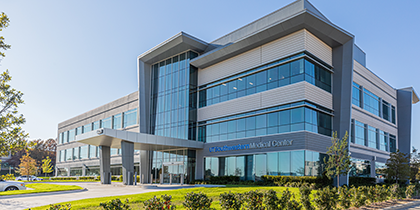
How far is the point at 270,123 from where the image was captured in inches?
1255

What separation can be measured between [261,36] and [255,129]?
9424 mm

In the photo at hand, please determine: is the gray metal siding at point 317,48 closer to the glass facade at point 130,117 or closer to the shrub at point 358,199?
the shrub at point 358,199

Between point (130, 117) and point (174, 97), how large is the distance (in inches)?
582

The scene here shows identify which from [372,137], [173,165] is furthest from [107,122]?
[372,137]

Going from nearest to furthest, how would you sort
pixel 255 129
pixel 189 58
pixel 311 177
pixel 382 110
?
pixel 311 177
pixel 255 129
pixel 189 58
pixel 382 110

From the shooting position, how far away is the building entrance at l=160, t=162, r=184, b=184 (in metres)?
39.0

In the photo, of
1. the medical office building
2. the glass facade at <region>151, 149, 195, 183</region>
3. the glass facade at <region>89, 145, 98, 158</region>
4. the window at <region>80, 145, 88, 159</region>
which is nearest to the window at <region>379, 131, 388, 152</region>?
the medical office building

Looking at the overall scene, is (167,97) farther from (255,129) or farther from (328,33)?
(328,33)

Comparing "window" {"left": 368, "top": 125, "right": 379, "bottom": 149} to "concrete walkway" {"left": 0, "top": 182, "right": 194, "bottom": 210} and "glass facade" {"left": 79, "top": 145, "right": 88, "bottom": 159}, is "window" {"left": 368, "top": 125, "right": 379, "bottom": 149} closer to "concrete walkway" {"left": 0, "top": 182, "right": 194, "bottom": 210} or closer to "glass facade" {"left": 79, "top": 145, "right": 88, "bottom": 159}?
"concrete walkway" {"left": 0, "top": 182, "right": 194, "bottom": 210}

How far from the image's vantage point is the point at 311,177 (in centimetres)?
2786

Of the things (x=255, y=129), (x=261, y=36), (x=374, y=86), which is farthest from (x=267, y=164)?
(x=374, y=86)

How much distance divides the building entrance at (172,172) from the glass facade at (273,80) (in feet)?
28.7

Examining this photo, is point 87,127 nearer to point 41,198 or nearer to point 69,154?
point 69,154

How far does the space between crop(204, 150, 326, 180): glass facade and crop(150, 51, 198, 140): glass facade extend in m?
6.45
